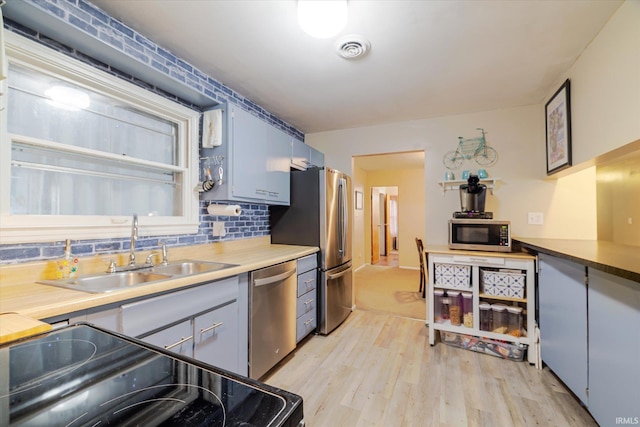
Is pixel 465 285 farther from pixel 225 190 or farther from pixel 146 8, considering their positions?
pixel 146 8

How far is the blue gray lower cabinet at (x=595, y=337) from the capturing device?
1197 millimetres

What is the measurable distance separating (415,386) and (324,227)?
4.93ft

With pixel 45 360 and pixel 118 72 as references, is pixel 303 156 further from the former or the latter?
pixel 45 360

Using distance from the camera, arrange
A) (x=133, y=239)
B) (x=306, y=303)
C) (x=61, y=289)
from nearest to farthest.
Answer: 1. (x=61, y=289)
2. (x=133, y=239)
3. (x=306, y=303)

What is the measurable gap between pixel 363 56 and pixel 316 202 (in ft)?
4.43

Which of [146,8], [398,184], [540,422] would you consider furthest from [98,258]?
[398,184]

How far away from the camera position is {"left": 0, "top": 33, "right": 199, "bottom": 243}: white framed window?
52.9 inches

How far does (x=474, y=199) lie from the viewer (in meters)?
2.69

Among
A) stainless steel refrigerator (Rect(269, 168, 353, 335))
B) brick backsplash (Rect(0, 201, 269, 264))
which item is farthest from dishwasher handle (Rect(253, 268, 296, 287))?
brick backsplash (Rect(0, 201, 269, 264))

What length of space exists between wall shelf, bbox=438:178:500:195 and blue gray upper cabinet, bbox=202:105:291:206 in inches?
70.6

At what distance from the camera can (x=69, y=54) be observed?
1495 millimetres

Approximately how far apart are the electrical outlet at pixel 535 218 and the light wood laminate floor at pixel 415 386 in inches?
53.8

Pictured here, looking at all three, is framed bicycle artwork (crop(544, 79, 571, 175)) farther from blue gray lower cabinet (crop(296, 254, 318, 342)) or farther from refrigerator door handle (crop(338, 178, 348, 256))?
blue gray lower cabinet (crop(296, 254, 318, 342))

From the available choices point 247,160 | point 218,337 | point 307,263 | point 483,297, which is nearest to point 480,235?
point 483,297
